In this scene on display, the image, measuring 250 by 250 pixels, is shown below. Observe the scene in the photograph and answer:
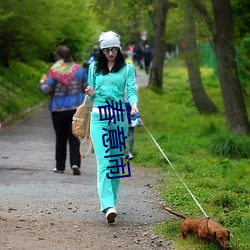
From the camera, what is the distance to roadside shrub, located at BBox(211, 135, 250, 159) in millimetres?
13539

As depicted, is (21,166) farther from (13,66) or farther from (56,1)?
(13,66)

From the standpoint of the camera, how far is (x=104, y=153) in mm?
7586

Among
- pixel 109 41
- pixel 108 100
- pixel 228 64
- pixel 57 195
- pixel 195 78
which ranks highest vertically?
pixel 109 41

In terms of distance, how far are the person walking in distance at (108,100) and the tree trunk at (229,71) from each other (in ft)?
29.0

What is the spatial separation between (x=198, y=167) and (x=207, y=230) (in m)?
5.76

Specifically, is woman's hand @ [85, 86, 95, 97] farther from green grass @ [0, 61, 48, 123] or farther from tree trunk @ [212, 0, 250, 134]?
green grass @ [0, 61, 48, 123]

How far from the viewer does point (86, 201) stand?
8.68 meters

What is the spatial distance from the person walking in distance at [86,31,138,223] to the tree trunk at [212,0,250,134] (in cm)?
883

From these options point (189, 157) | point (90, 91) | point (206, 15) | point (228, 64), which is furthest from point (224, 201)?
point (206, 15)

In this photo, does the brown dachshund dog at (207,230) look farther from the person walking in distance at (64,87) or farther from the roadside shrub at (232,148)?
the roadside shrub at (232,148)

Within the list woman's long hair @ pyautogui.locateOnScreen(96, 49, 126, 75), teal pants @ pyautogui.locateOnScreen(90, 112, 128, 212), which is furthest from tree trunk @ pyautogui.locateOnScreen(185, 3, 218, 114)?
teal pants @ pyautogui.locateOnScreen(90, 112, 128, 212)

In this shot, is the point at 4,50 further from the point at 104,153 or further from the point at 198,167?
the point at 104,153

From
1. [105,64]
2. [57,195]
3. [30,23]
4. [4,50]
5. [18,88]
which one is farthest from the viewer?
[18,88]

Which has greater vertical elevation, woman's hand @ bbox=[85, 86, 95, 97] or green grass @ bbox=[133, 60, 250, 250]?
woman's hand @ bbox=[85, 86, 95, 97]
